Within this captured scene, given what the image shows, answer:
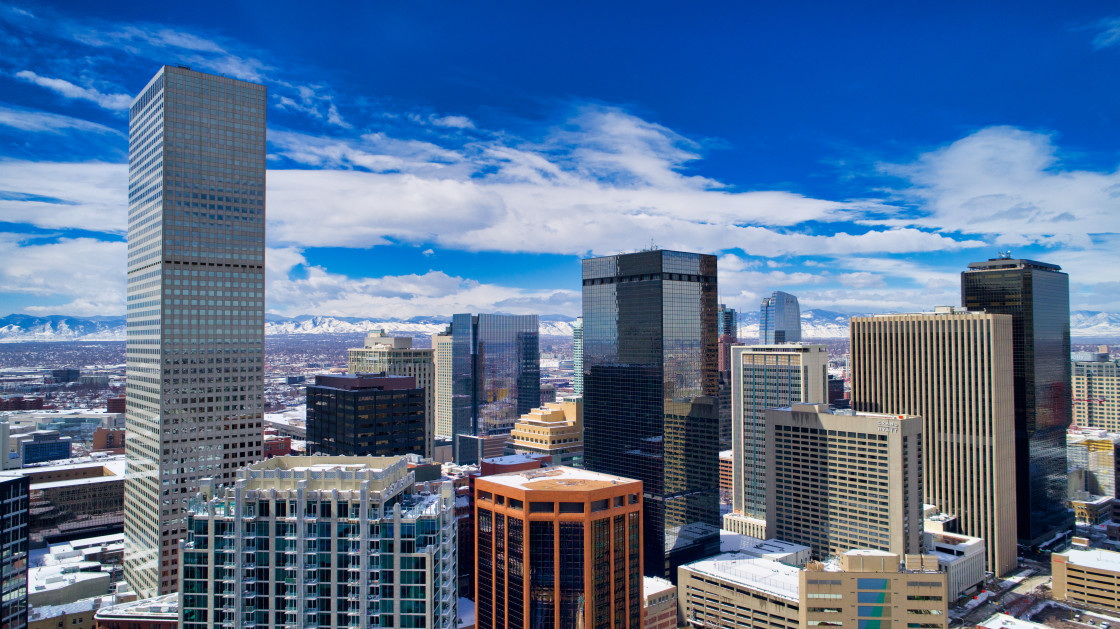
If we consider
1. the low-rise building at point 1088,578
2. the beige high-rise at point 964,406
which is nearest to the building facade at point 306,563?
the low-rise building at point 1088,578

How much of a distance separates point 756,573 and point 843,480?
34032 millimetres

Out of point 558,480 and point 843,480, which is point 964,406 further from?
point 558,480

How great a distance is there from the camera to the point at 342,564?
2116 inches

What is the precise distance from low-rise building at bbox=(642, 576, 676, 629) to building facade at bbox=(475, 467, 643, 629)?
16913 mm

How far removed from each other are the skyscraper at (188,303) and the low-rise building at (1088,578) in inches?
6554

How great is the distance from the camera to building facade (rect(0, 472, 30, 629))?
72.4 metres

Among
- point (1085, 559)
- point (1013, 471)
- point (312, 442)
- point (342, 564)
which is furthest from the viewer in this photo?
point (1013, 471)

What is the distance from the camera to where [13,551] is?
242 feet

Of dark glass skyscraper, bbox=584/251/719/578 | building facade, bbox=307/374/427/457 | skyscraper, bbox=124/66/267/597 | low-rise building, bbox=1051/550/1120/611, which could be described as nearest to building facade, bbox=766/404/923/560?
dark glass skyscraper, bbox=584/251/719/578

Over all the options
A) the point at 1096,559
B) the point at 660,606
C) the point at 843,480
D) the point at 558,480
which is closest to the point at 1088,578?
the point at 1096,559

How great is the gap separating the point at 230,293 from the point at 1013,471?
183m

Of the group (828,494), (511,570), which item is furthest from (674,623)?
(828,494)

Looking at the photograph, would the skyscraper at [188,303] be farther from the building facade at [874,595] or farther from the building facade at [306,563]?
the building facade at [874,595]

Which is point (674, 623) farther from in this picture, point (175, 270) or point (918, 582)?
point (175, 270)
